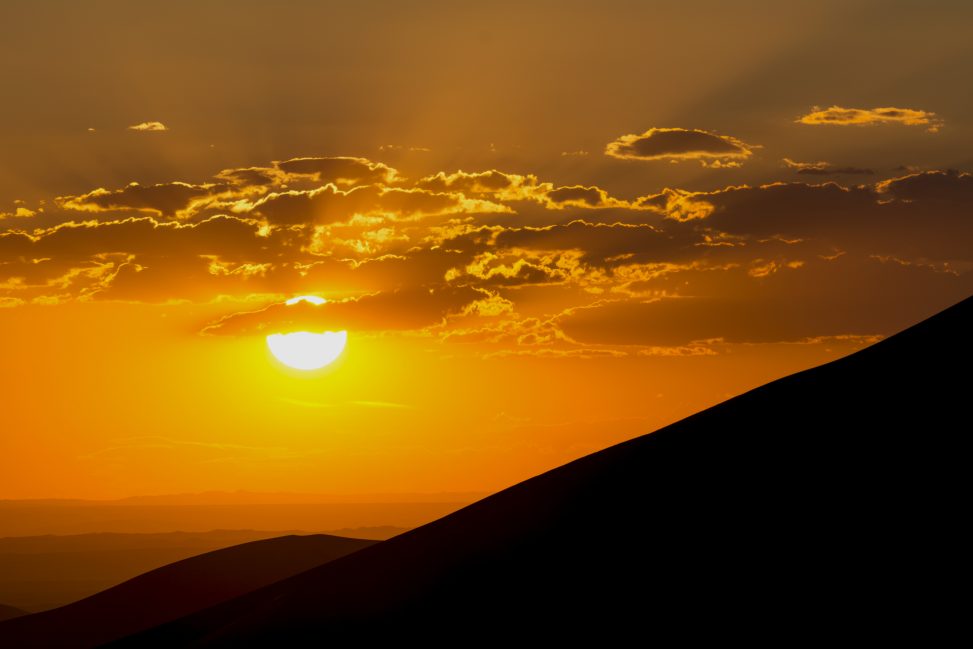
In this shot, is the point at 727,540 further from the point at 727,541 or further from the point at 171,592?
the point at 171,592

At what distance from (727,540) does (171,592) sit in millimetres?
100058

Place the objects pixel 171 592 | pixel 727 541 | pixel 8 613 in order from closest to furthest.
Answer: pixel 727 541
pixel 171 592
pixel 8 613

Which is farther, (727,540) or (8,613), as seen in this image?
(8,613)

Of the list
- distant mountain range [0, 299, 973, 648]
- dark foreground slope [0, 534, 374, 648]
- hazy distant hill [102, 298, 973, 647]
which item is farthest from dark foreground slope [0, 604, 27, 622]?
hazy distant hill [102, 298, 973, 647]

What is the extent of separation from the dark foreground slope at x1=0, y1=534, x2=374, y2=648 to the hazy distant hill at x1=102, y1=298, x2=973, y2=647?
218 ft

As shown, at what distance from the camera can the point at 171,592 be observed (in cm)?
13725

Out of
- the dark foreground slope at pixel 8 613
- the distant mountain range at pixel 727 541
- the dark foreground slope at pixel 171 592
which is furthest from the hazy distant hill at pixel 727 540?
the dark foreground slope at pixel 8 613

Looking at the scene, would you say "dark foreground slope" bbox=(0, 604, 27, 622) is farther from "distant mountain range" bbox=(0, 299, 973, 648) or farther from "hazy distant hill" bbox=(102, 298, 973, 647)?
"hazy distant hill" bbox=(102, 298, 973, 647)

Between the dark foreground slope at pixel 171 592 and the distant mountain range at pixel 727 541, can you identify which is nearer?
the distant mountain range at pixel 727 541

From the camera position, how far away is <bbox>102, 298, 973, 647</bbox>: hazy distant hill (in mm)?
44375

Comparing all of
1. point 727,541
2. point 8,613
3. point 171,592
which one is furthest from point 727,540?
point 8,613

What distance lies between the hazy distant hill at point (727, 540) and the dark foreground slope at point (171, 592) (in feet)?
218

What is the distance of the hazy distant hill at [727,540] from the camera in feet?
146

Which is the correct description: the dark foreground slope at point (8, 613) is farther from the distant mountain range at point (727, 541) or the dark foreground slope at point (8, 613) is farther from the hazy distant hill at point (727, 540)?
the hazy distant hill at point (727, 540)
